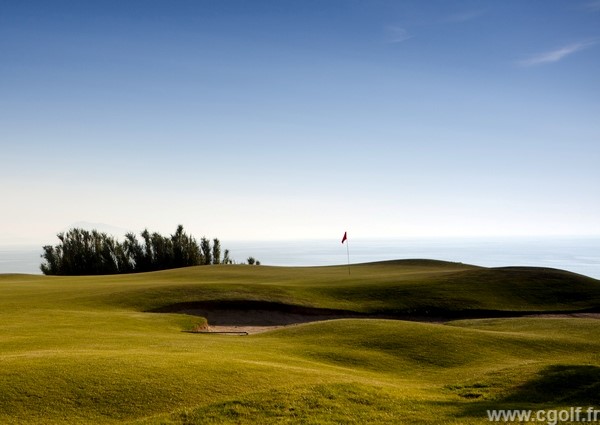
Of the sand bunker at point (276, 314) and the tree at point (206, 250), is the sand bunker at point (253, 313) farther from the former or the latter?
the tree at point (206, 250)

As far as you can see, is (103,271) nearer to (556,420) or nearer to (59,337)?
(59,337)

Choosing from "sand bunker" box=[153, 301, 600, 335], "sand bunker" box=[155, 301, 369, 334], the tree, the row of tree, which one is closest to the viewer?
"sand bunker" box=[155, 301, 369, 334]

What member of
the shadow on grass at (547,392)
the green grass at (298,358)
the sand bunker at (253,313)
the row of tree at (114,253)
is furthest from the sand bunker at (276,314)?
the row of tree at (114,253)

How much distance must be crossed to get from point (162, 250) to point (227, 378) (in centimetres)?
9023

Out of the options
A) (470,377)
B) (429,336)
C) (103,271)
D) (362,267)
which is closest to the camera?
(470,377)

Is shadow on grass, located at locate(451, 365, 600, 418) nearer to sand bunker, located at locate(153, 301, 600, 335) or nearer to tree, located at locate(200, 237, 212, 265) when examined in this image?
sand bunker, located at locate(153, 301, 600, 335)

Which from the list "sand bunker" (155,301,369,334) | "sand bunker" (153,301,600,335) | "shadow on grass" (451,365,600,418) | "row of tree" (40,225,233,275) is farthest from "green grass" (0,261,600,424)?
"row of tree" (40,225,233,275)

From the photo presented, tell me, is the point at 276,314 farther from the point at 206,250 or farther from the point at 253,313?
the point at 206,250

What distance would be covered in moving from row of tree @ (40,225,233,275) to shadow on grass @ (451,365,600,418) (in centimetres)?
9141

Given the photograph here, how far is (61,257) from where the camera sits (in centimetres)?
10138

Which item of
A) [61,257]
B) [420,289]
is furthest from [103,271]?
[420,289]

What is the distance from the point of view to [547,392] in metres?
16.5

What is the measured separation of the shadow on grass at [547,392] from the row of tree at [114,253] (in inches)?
3599

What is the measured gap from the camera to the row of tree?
99.6 meters
